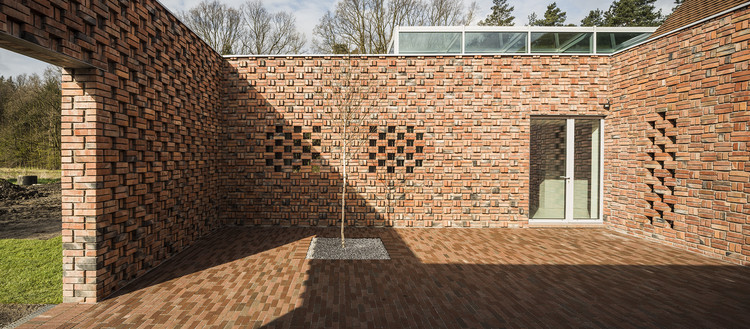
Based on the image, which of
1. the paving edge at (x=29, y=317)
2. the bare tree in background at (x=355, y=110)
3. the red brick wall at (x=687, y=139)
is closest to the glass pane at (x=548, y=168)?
the red brick wall at (x=687, y=139)

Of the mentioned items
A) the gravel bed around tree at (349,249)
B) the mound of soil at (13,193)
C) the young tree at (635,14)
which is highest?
the young tree at (635,14)

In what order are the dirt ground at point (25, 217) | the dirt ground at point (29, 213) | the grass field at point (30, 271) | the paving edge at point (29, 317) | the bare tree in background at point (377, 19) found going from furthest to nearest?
the bare tree in background at point (377, 19) → the dirt ground at point (29, 213) → the grass field at point (30, 271) → the dirt ground at point (25, 217) → the paving edge at point (29, 317)

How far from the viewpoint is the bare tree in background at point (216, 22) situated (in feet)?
58.7

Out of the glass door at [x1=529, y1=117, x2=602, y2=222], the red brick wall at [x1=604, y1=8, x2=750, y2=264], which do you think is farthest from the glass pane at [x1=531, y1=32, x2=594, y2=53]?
the glass door at [x1=529, y1=117, x2=602, y2=222]

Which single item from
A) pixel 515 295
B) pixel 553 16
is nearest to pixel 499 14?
pixel 553 16

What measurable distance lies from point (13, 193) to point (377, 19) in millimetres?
16981

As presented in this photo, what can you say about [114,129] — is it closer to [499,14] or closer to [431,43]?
[431,43]

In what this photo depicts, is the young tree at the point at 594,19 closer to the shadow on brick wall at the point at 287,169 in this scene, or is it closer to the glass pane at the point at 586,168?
the glass pane at the point at 586,168

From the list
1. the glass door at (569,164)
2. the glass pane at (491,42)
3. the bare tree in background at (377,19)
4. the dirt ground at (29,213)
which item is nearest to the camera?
the dirt ground at (29,213)

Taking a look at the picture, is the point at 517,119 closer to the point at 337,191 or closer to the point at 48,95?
the point at 337,191

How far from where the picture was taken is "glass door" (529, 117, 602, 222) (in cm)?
661

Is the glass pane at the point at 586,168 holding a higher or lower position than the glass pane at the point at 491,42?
lower

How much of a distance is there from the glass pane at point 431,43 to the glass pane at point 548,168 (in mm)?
2728

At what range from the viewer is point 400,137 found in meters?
6.55
